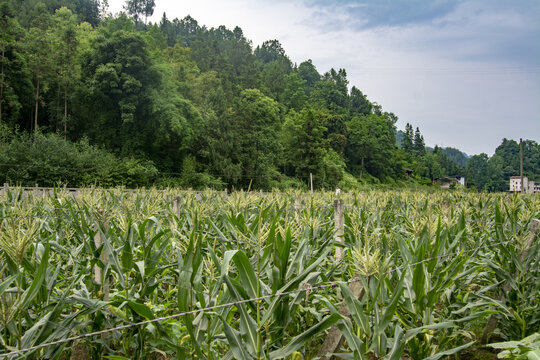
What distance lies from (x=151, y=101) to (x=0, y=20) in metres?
12.1

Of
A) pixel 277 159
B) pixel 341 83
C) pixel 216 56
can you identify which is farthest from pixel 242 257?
pixel 341 83

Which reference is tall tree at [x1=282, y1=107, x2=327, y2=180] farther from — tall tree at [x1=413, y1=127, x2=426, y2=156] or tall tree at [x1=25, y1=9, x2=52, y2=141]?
tall tree at [x1=413, y1=127, x2=426, y2=156]

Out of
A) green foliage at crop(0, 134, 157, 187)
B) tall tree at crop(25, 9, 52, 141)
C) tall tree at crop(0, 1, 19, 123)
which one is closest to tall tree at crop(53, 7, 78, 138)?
tall tree at crop(25, 9, 52, 141)

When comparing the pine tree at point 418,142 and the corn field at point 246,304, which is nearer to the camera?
the corn field at point 246,304

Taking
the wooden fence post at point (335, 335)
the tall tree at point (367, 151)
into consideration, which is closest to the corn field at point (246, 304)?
the wooden fence post at point (335, 335)

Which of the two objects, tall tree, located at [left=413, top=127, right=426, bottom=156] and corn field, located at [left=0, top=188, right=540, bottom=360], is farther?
tall tree, located at [left=413, top=127, right=426, bottom=156]

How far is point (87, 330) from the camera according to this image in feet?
9.56

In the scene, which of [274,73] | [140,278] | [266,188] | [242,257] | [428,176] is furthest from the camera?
[428,176]

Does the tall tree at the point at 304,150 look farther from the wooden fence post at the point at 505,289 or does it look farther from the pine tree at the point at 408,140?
the pine tree at the point at 408,140

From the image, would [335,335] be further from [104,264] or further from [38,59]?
[38,59]

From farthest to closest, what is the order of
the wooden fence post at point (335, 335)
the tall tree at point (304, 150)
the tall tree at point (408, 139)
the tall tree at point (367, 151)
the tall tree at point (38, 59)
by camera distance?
the tall tree at point (408, 139) → the tall tree at point (367, 151) → the tall tree at point (304, 150) → the tall tree at point (38, 59) → the wooden fence post at point (335, 335)

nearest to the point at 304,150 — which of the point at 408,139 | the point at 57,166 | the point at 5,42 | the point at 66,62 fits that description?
the point at 66,62

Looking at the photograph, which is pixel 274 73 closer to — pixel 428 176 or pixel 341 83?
pixel 341 83

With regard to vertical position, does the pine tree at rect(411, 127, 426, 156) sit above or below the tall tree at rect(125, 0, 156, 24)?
below
